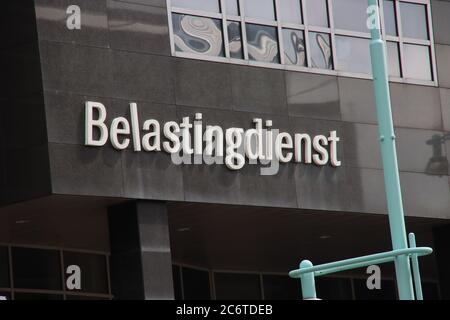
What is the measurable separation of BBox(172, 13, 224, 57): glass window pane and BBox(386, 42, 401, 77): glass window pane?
444 centimetres

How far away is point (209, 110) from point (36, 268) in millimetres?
6003

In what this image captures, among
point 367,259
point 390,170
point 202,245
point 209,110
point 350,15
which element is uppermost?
point 350,15

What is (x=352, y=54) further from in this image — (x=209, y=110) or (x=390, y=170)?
(x=390, y=170)

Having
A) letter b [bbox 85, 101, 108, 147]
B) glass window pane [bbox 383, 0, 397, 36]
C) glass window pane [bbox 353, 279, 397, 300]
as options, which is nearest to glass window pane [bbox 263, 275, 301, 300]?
glass window pane [bbox 353, 279, 397, 300]

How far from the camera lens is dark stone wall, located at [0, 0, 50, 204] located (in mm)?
22234

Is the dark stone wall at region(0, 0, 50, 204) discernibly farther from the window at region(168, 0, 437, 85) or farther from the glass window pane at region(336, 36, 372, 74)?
the glass window pane at region(336, 36, 372, 74)

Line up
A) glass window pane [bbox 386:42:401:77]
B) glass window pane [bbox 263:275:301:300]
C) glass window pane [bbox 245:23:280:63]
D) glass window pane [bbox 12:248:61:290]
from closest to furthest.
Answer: glass window pane [bbox 245:23:280:63]
glass window pane [bbox 12:248:61:290]
glass window pane [bbox 386:42:401:77]
glass window pane [bbox 263:275:301:300]

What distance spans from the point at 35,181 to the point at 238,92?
4.70 meters

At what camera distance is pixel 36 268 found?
27844mm

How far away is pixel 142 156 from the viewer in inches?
918

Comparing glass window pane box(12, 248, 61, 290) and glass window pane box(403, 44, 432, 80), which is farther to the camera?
glass window pane box(403, 44, 432, 80)

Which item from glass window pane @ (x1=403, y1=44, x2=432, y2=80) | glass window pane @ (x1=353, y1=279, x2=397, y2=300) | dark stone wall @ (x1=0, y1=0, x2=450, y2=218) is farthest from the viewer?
glass window pane @ (x1=353, y1=279, x2=397, y2=300)

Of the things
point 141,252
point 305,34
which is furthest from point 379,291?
point 141,252
